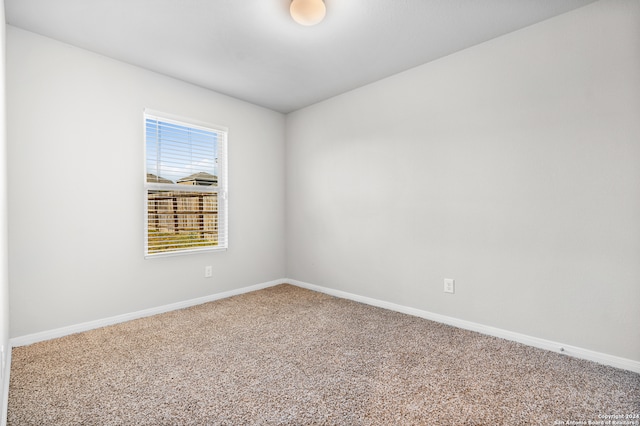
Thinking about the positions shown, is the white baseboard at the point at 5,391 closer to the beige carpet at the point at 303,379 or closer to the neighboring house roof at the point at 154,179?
the beige carpet at the point at 303,379

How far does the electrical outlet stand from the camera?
2.75 m

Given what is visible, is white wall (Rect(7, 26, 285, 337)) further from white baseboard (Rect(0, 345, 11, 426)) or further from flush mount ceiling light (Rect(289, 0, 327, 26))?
flush mount ceiling light (Rect(289, 0, 327, 26))

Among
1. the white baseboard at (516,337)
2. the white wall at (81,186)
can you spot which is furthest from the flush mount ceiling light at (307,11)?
the white baseboard at (516,337)

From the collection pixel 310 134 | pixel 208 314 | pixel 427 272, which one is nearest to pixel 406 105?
pixel 310 134

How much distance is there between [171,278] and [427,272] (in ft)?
8.28

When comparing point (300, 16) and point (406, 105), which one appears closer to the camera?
point (300, 16)

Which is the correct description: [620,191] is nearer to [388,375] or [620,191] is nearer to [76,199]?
[388,375]

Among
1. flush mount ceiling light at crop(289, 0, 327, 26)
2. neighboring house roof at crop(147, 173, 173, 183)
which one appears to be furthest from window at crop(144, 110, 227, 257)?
flush mount ceiling light at crop(289, 0, 327, 26)

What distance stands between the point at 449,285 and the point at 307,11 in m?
2.42

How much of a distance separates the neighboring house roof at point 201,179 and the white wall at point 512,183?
4.75ft

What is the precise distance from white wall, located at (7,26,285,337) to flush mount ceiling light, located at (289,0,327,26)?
1742 mm

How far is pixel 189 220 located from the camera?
3371 mm

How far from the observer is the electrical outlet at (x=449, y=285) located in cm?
275

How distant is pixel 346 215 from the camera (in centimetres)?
361
